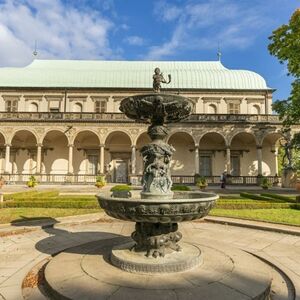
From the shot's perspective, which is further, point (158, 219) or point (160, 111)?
point (160, 111)

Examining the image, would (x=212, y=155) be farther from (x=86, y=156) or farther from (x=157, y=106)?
(x=157, y=106)

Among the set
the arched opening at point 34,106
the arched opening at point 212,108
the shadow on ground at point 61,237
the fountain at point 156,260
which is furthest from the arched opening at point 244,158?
the fountain at point 156,260

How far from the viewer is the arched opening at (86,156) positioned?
33.6m

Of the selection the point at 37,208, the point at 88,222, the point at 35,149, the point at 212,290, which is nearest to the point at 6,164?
the point at 35,149

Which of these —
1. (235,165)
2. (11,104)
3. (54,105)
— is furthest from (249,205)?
(11,104)

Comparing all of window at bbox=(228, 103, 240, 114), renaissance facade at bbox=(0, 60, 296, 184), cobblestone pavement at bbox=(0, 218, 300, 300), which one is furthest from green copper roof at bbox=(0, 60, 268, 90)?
cobblestone pavement at bbox=(0, 218, 300, 300)

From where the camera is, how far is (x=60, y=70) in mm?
38031

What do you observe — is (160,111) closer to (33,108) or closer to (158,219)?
(158,219)

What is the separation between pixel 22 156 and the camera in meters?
33.6

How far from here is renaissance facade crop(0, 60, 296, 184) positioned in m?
31.2

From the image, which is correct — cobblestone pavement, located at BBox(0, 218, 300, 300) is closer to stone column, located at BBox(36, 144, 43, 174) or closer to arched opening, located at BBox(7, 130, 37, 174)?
stone column, located at BBox(36, 144, 43, 174)

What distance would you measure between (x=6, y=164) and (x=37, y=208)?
2008 centimetres

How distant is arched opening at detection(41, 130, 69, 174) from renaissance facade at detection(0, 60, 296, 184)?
4.7 inches

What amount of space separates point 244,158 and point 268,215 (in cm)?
2321
